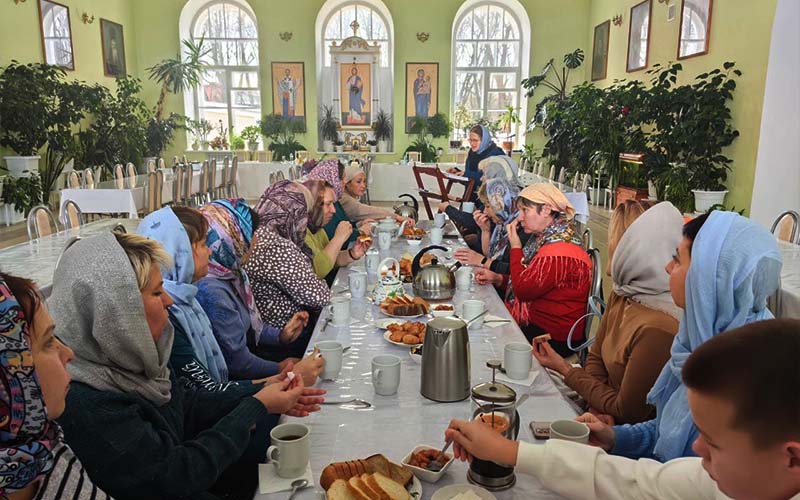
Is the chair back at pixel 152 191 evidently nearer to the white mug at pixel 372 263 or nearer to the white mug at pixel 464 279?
the white mug at pixel 372 263

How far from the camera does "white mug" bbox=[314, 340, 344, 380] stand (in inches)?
58.6

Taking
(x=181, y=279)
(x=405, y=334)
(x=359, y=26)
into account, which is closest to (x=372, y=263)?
(x=405, y=334)

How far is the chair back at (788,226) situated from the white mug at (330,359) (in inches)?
114

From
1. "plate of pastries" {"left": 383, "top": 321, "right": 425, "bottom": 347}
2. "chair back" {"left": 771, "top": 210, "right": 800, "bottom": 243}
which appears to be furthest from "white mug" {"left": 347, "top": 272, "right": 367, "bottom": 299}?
"chair back" {"left": 771, "top": 210, "right": 800, "bottom": 243}

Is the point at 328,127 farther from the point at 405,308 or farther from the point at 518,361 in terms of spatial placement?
the point at 518,361

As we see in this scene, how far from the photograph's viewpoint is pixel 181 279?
5.23ft

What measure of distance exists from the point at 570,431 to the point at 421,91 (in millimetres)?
10050

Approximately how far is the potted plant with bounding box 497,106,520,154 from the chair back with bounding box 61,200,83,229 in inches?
299

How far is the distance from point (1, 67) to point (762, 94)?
8.53m

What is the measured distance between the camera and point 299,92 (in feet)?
34.8

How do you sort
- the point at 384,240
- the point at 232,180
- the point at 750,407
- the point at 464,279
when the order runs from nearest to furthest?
the point at 750,407 → the point at 464,279 → the point at 384,240 → the point at 232,180

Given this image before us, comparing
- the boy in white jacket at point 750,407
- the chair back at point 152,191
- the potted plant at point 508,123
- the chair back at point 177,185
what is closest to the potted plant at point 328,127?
the potted plant at point 508,123

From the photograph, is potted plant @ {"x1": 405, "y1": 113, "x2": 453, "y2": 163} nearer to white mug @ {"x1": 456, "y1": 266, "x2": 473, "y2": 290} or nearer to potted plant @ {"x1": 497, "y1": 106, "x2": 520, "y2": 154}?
potted plant @ {"x1": 497, "y1": 106, "x2": 520, "y2": 154}

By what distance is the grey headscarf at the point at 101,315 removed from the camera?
3.44 ft
